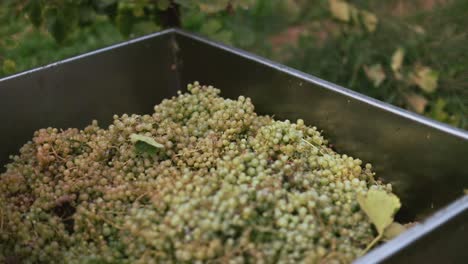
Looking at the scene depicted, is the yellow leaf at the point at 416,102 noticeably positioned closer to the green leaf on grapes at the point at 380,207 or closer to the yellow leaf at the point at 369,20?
the yellow leaf at the point at 369,20

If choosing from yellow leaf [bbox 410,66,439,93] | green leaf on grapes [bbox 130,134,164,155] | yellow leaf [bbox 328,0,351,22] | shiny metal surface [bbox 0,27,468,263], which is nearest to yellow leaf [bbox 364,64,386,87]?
yellow leaf [bbox 410,66,439,93]

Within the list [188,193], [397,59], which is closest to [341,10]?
[397,59]

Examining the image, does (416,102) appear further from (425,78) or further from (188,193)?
(188,193)

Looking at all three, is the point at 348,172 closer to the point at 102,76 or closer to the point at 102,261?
the point at 102,261

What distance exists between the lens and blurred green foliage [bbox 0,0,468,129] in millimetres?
2756

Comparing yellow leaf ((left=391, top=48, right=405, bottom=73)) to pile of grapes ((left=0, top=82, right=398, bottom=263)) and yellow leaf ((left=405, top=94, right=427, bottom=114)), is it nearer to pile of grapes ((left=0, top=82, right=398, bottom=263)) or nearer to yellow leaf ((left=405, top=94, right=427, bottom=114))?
yellow leaf ((left=405, top=94, right=427, bottom=114))

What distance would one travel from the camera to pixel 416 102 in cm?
281

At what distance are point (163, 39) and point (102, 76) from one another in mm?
238

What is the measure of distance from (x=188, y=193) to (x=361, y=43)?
2.26m

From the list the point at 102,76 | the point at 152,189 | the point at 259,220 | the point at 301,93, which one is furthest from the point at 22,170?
the point at 301,93

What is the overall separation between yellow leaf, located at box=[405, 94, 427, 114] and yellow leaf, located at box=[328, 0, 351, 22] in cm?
53

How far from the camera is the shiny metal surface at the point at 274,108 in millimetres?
1282

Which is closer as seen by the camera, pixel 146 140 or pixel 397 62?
pixel 146 140

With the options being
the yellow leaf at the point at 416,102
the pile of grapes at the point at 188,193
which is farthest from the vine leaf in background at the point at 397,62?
the pile of grapes at the point at 188,193
